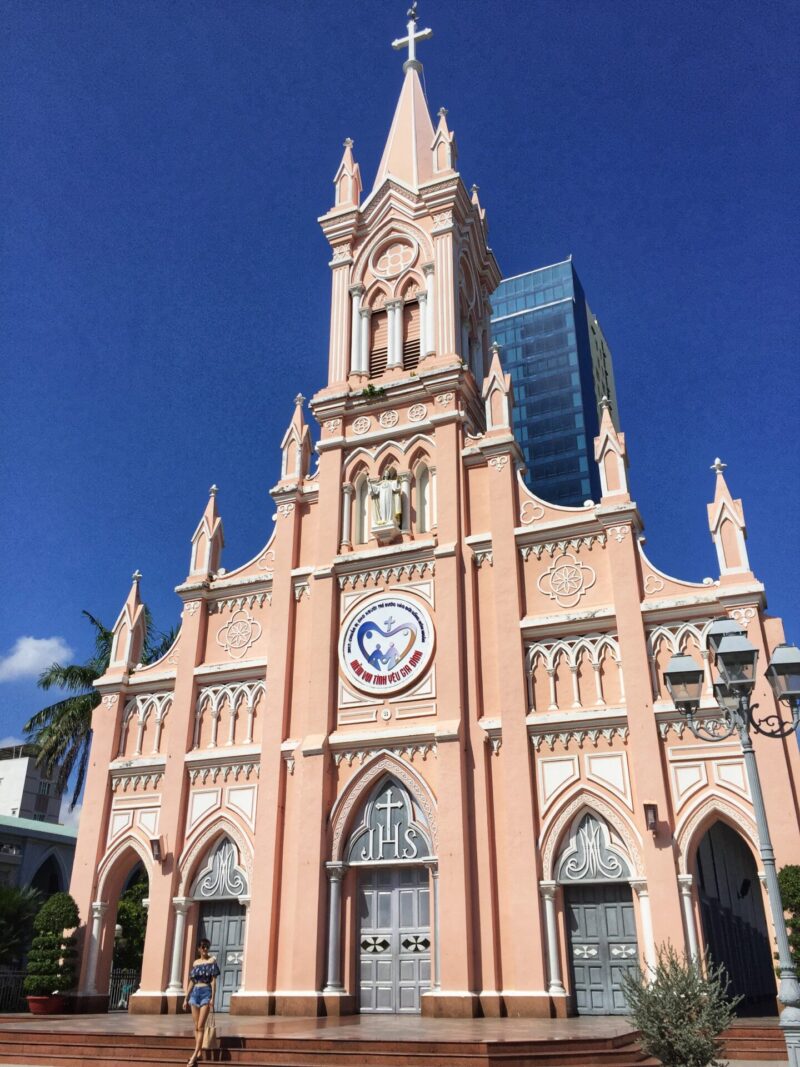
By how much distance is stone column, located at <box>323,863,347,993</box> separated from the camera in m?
19.5

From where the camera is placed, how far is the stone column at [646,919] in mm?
17547

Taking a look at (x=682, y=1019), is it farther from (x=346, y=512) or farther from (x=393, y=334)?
(x=393, y=334)

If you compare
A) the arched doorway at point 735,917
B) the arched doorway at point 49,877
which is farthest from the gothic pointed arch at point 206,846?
the arched doorway at point 49,877

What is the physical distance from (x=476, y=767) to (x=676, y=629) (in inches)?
209

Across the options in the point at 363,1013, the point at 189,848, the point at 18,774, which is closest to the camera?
the point at 363,1013

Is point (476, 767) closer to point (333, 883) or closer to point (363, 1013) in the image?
point (333, 883)

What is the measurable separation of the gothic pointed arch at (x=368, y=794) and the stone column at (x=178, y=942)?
395cm

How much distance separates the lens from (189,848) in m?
22.0

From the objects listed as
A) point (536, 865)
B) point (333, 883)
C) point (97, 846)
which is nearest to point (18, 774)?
point (97, 846)

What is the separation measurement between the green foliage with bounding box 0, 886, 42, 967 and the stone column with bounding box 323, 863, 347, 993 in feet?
27.9

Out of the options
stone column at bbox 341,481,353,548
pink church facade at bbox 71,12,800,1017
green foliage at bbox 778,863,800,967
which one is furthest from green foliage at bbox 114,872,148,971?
green foliage at bbox 778,863,800,967

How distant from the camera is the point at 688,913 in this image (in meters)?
17.5

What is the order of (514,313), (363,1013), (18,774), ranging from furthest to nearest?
1. (514,313)
2. (18,774)
3. (363,1013)

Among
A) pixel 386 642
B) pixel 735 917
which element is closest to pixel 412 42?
pixel 386 642
